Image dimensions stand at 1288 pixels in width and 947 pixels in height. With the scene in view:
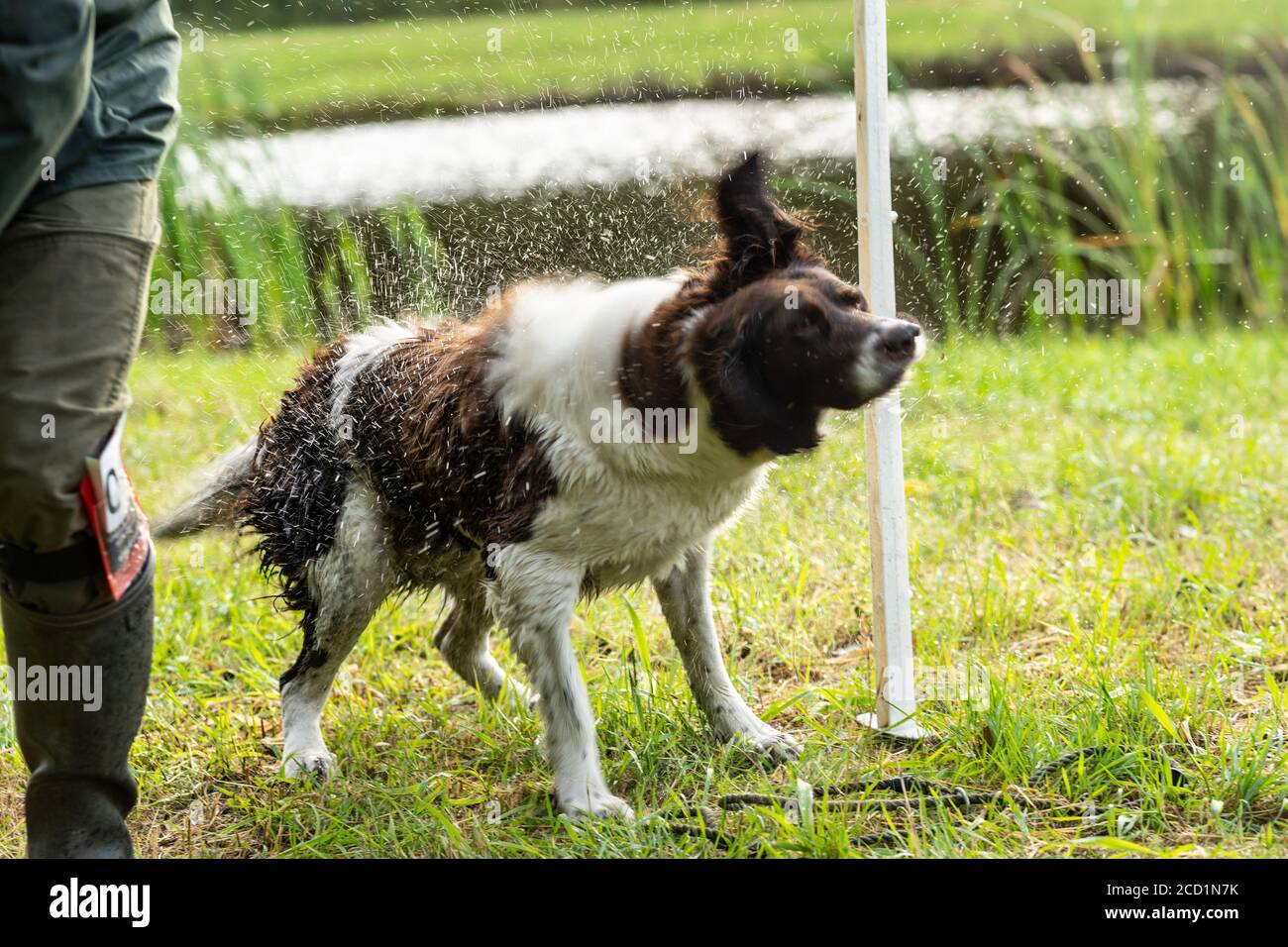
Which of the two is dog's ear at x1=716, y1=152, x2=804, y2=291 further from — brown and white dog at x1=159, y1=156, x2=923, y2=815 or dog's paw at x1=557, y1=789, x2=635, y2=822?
dog's paw at x1=557, y1=789, x2=635, y2=822

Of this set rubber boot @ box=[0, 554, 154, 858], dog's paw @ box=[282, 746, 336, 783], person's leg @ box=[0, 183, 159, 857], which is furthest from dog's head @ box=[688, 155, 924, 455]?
dog's paw @ box=[282, 746, 336, 783]

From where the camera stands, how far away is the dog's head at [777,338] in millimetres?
2639

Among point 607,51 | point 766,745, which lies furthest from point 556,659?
point 607,51

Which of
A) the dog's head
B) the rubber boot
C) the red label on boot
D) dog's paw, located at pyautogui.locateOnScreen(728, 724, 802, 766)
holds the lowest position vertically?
dog's paw, located at pyautogui.locateOnScreen(728, 724, 802, 766)

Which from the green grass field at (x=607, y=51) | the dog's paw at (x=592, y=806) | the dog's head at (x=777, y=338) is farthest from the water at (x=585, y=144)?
the dog's paw at (x=592, y=806)

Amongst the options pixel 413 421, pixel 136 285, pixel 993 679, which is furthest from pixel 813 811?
pixel 136 285

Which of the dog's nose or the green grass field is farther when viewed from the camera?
the green grass field

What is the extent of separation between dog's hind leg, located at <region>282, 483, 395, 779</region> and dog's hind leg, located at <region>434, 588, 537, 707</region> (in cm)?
33

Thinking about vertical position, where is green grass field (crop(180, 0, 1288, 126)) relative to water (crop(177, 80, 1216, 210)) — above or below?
above

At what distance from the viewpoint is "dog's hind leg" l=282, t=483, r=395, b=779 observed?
3.24 m

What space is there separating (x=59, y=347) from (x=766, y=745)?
5.86 ft

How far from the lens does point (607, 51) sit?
4348 millimetres

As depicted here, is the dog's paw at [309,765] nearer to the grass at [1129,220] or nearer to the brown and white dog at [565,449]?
the brown and white dog at [565,449]

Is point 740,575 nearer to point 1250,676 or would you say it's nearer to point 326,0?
point 1250,676
